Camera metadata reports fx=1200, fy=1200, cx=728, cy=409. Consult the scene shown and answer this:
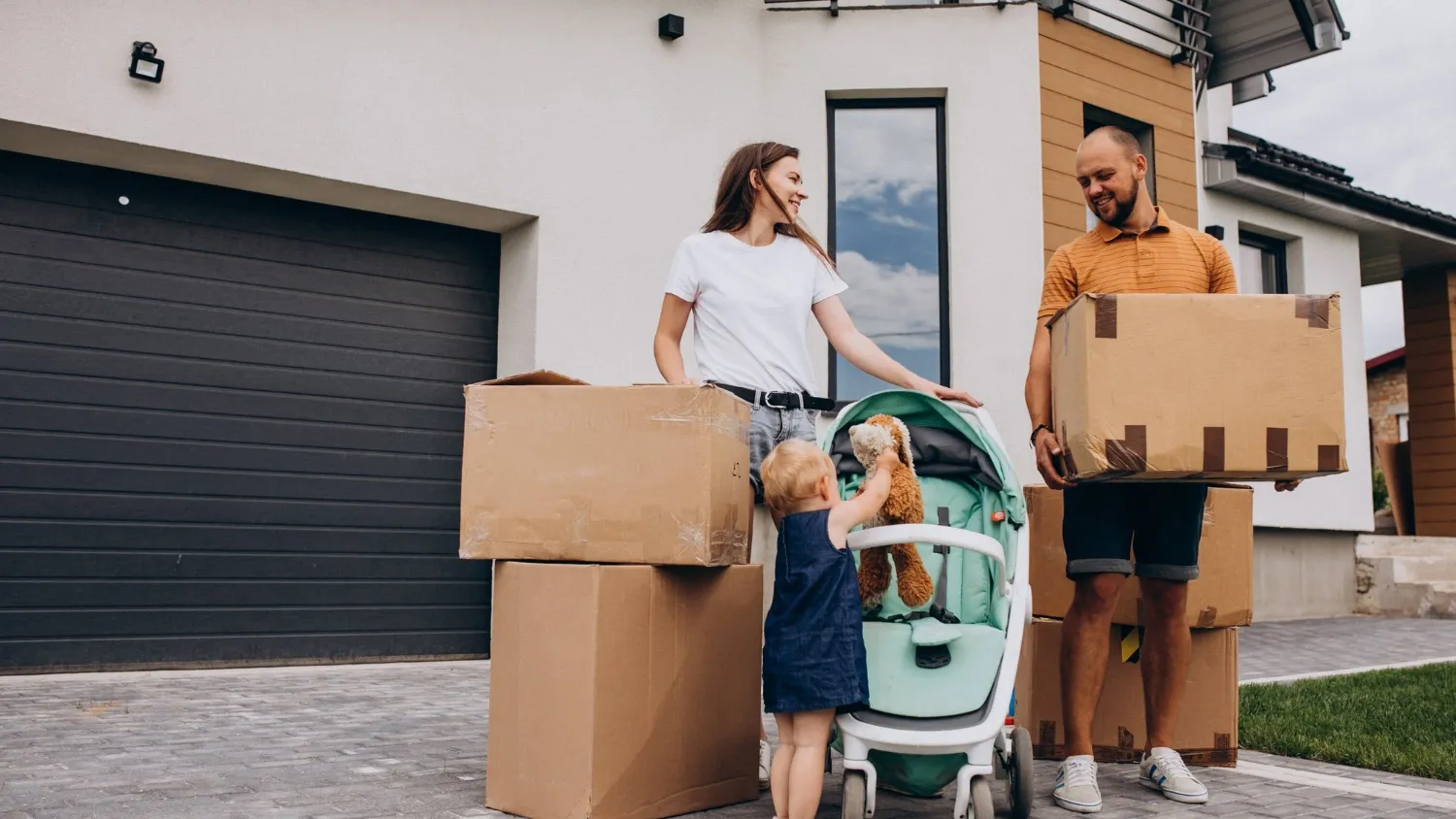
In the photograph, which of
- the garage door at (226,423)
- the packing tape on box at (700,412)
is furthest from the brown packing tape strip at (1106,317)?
the garage door at (226,423)

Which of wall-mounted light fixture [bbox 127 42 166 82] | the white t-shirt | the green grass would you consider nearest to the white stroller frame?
the white t-shirt

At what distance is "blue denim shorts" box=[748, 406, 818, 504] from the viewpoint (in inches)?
145

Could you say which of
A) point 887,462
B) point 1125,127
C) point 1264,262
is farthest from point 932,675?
point 1264,262

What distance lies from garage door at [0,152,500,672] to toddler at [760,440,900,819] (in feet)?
14.4

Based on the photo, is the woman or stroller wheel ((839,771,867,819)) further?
the woman

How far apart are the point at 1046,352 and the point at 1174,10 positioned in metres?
7.40

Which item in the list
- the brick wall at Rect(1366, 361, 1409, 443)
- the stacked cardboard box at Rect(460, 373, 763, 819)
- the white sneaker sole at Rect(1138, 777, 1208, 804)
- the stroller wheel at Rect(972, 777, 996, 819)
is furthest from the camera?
the brick wall at Rect(1366, 361, 1409, 443)

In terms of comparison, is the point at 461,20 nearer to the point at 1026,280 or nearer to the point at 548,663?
the point at 1026,280

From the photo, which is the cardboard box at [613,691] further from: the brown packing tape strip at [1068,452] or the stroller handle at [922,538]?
the brown packing tape strip at [1068,452]

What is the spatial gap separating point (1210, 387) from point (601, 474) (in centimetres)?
170

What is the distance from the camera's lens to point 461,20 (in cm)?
719

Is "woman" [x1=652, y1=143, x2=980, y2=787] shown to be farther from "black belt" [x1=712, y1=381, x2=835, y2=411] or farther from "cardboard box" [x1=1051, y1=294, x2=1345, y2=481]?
"cardboard box" [x1=1051, y1=294, x2=1345, y2=481]

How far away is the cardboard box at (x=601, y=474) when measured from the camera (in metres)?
3.29

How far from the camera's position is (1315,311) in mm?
3326
